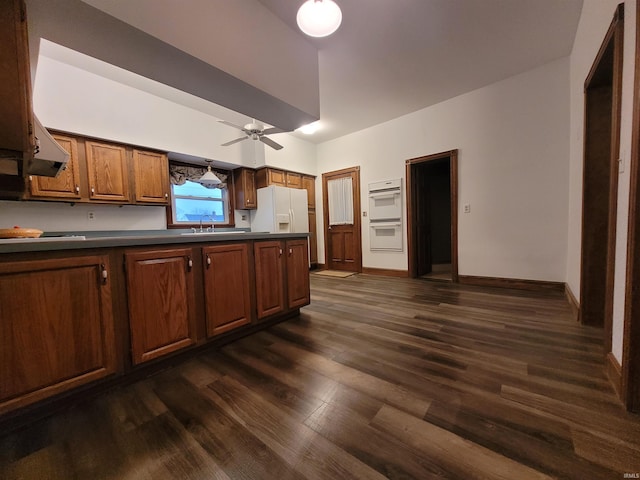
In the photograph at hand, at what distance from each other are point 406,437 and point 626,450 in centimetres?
80

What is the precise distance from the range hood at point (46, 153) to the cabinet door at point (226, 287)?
1248 millimetres

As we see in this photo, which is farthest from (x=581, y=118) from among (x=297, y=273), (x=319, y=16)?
(x=297, y=273)

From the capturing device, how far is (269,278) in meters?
2.26

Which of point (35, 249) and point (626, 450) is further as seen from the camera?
point (35, 249)

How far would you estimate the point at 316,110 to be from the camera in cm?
265

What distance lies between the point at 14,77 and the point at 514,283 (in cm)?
481

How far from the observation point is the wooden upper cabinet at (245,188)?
15.5 ft

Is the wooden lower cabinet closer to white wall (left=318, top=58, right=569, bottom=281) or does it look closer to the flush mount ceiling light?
the flush mount ceiling light

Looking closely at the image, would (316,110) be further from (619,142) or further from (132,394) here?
(132,394)

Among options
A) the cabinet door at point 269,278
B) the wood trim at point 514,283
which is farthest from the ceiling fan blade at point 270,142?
the wood trim at point 514,283

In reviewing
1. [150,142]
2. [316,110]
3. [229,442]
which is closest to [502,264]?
[316,110]

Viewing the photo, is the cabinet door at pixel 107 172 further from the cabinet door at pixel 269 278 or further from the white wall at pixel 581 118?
the white wall at pixel 581 118

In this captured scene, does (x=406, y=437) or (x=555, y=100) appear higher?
(x=555, y=100)

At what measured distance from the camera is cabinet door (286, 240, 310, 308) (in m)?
2.46
